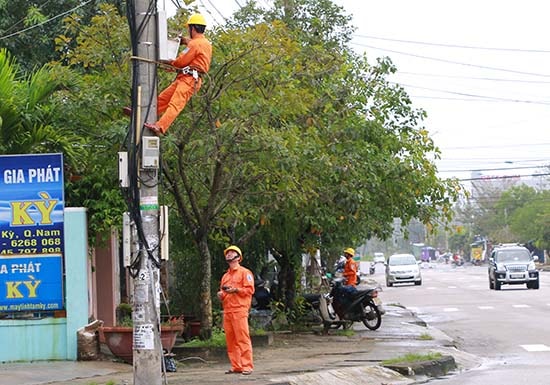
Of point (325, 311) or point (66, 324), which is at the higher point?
point (66, 324)

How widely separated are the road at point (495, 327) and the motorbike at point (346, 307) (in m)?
1.91

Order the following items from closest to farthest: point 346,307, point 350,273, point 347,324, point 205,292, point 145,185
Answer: point 145,185, point 205,292, point 346,307, point 347,324, point 350,273

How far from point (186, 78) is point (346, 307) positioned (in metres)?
11.9

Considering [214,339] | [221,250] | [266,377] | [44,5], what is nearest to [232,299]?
[266,377]

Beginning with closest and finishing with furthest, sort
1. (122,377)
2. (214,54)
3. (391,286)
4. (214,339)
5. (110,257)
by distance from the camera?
(122,377)
(214,54)
(214,339)
(110,257)
(391,286)

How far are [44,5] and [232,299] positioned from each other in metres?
12.2

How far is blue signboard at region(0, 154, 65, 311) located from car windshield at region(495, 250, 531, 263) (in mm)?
30927

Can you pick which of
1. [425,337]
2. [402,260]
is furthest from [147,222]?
[402,260]

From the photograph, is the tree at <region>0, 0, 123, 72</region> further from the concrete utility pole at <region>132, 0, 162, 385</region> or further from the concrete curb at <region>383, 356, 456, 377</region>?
the concrete utility pole at <region>132, 0, 162, 385</region>

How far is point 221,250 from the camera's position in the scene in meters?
22.2

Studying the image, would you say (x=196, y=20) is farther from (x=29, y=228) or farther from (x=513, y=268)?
(x=513, y=268)

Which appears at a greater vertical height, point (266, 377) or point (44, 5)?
point (44, 5)

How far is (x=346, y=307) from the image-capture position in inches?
880

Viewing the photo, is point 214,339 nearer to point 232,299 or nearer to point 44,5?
point 232,299
